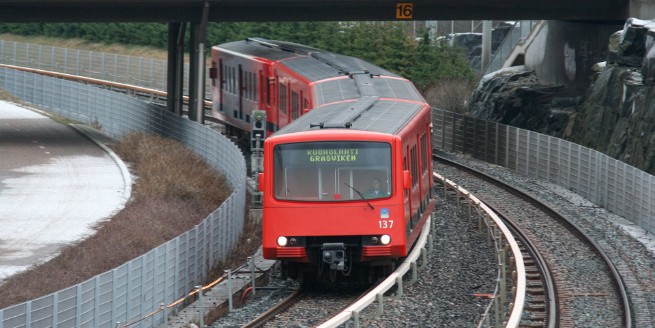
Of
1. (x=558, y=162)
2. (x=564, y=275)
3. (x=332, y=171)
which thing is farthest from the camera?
(x=558, y=162)

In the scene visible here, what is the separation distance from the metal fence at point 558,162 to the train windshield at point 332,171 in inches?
414

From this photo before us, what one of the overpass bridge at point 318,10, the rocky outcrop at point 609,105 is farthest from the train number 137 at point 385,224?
the overpass bridge at point 318,10

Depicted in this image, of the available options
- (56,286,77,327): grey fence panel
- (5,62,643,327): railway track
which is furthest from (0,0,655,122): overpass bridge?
(56,286,77,327): grey fence panel

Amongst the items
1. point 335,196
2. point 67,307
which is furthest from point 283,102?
point 67,307

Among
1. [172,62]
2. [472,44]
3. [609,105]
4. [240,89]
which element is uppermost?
[172,62]

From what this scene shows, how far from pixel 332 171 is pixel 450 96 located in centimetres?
3258

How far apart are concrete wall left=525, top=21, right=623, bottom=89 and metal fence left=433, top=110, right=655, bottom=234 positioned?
4391 millimetres

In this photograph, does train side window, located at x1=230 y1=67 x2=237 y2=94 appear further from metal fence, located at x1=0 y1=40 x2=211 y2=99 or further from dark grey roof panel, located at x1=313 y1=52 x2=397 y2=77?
metal fence, located at x1=0 y1=40 x2=211 y2=99

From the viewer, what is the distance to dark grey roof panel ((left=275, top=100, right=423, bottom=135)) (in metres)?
19.1

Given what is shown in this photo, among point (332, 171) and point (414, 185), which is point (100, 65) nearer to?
point (414, 185)

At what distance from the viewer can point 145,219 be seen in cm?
2438

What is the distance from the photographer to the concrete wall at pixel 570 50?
133ft

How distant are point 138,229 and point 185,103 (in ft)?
98.3

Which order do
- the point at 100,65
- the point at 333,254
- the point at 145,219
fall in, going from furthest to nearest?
the point at 100,65, the point at 145,219, the point at 333,254
